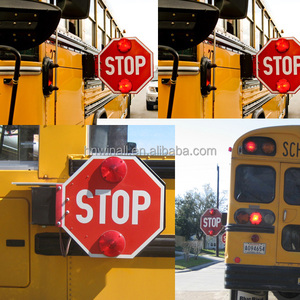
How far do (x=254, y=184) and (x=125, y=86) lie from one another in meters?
0.83

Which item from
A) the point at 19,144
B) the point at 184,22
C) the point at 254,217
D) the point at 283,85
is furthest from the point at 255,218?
the point at 19,144

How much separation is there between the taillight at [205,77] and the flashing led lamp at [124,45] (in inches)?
11.6

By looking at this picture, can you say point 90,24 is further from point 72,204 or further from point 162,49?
point 72,204

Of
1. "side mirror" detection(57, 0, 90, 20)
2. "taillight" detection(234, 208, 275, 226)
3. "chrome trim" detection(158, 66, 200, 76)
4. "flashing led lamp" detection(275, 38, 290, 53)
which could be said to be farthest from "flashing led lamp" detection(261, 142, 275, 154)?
"side mirror" detection(57, 0, 90, 20)

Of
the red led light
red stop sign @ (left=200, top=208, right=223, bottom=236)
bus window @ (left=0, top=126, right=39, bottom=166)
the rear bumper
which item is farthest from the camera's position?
the red led light

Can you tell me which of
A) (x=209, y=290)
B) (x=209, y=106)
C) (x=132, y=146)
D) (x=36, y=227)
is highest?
(x=209, y=106)

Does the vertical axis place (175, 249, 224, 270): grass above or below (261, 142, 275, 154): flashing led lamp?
below

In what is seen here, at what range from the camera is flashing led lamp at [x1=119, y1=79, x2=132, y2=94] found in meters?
2.07

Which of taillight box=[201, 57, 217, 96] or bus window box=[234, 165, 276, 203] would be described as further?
bus window box=[234, 165, 276, 203]

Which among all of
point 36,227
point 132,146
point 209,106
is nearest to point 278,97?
point 209,106

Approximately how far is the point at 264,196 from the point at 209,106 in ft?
2.05

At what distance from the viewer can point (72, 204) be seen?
76.5 inches

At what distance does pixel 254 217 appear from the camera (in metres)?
2.46

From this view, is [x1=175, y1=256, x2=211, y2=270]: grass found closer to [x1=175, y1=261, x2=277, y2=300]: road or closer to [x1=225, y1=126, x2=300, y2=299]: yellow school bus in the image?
[x1=175, y1=261, x2=277, y2=300]: road
